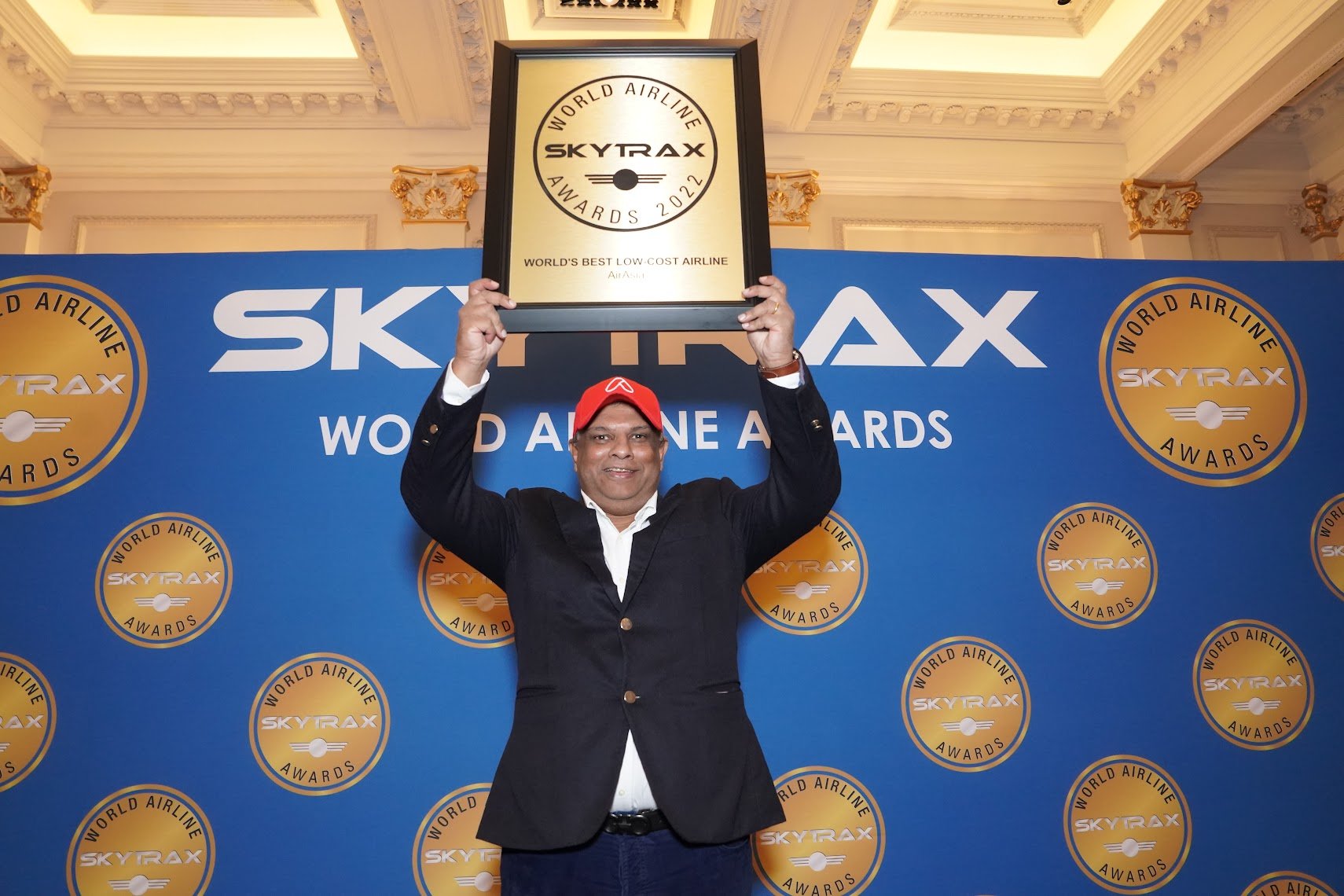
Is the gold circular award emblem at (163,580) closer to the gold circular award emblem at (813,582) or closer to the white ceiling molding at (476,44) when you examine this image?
the gold circular award emblem at (813,582)

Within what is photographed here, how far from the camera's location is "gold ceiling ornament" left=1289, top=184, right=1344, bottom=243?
21.2ft

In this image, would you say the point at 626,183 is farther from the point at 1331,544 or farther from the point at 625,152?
the point at 1331,544

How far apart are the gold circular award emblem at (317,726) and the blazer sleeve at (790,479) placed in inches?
43.5

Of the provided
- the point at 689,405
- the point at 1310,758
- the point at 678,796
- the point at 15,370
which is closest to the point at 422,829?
the point at 678,796

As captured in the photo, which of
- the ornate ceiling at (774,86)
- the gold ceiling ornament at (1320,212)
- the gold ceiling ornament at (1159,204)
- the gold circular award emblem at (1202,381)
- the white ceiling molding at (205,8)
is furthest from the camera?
the gold ceiling ornament at (1320,212)

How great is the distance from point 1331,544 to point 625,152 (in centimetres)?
223

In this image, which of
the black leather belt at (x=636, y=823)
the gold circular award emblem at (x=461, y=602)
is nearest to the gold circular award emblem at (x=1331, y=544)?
the black leather belt at (x=636, y=823)

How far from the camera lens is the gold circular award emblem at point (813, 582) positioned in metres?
2.36

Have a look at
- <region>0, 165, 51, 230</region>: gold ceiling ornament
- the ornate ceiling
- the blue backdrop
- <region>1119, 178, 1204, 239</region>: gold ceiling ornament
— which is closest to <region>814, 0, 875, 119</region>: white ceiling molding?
the ornate ceiling

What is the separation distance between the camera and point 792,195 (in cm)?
616

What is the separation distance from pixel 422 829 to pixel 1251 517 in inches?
93.3

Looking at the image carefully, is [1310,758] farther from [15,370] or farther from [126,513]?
[15,370]

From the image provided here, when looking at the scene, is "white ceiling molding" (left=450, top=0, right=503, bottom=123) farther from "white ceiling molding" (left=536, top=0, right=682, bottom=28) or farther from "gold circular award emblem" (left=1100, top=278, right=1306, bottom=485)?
"gold circular award emblem" (left=1100, top=278, right=1306, bottom=485)

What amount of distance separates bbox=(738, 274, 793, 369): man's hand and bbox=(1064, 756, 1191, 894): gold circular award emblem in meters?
1.49
